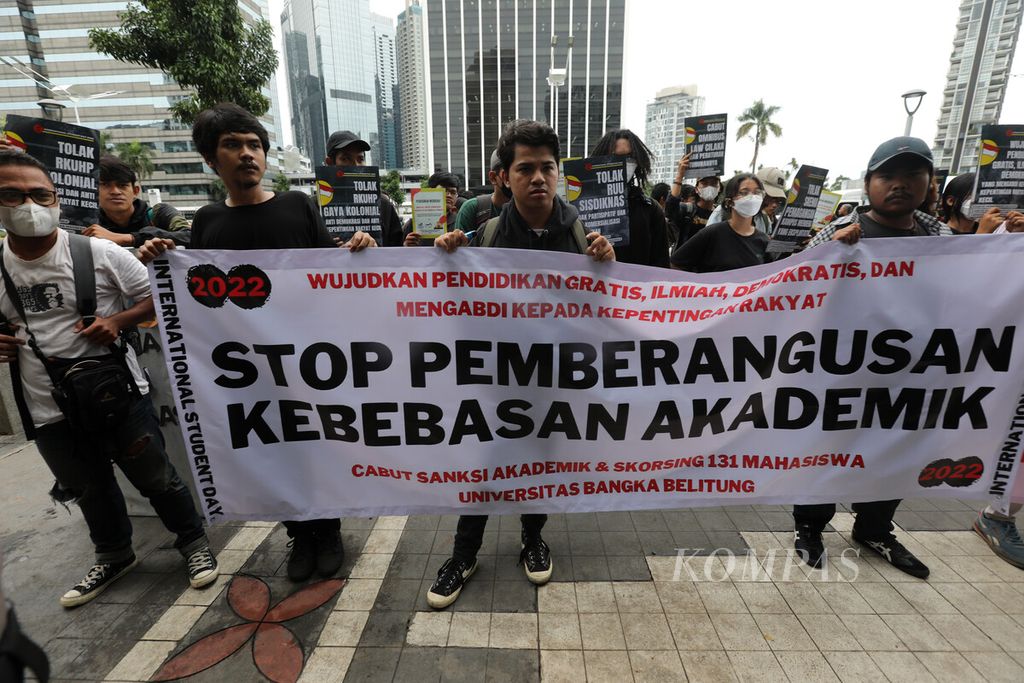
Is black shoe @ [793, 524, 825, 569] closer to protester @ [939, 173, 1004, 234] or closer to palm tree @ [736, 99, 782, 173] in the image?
protester @ [939, 173, 1004, 234]

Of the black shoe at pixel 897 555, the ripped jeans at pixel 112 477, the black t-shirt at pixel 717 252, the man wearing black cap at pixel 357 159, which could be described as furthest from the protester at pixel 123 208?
the black shoe at pixel 897 555

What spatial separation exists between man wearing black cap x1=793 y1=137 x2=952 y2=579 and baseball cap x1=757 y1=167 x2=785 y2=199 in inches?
94.5

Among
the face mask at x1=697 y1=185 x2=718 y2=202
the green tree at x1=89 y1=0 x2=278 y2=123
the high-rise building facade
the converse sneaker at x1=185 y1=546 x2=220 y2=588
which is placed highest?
the high-rise building facade

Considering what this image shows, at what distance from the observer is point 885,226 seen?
2605 millimetres

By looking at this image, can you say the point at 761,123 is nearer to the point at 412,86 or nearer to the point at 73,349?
the point at 73,349

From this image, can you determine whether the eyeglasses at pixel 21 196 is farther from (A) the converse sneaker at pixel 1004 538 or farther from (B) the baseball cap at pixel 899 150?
(A) the converse sneaker at pixel 1004 538

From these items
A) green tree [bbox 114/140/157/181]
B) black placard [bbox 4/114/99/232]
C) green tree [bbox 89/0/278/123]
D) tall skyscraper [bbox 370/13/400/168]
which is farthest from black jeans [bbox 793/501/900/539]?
tall skyscraper [bbox 370/13/400/168]

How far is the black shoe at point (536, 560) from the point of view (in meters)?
2.64

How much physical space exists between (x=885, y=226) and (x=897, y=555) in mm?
1834

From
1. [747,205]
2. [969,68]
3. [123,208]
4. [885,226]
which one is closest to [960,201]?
[747,205]

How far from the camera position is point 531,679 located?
209cm

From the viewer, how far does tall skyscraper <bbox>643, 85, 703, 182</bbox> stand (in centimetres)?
10738

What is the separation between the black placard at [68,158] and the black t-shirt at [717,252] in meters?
3.65

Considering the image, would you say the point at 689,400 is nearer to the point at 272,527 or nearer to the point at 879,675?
the point at 879,675
